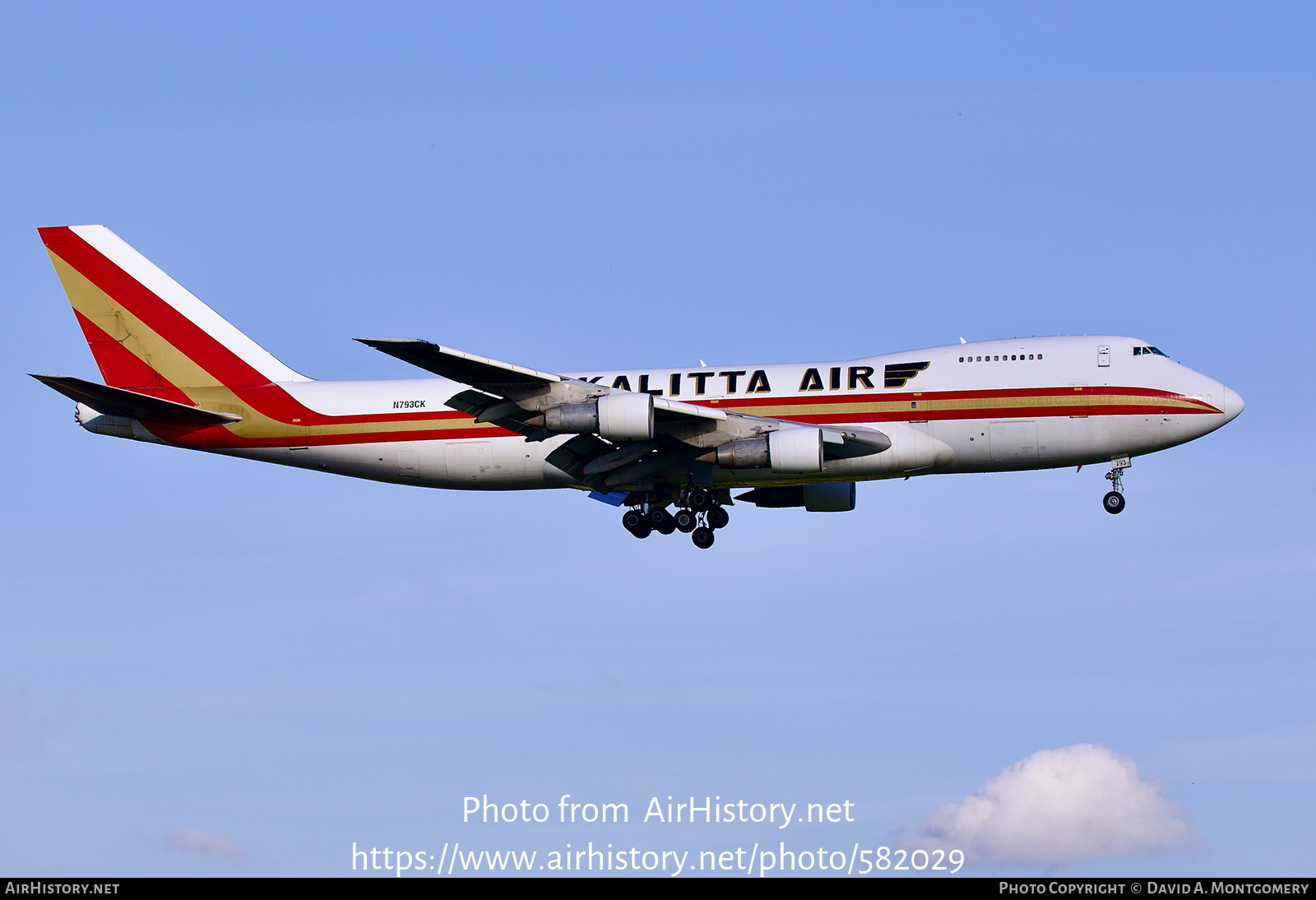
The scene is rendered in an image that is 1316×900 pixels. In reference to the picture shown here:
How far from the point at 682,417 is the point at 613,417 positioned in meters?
2.67

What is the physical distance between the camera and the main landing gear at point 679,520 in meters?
46.4

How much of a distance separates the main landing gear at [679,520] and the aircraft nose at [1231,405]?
15.4 m

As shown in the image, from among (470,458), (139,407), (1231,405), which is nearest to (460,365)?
(470,458)

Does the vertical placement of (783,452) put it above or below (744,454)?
below

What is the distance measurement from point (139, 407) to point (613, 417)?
54.2ft

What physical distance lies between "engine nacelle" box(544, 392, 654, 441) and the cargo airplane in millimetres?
52

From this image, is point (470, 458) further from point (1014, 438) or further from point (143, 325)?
point (1014, 438)

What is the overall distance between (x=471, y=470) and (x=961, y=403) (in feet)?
50.9

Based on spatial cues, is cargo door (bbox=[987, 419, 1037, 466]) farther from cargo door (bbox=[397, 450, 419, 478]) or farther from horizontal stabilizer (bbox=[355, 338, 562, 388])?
cargo door (bbox=[397, 450, 419, 478])

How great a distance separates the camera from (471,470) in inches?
1837

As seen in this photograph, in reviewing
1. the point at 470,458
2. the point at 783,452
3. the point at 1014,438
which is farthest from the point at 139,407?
the point at 1014,438

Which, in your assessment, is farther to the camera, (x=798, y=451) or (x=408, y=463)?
(x=408, y=463)

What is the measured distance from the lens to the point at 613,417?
40.8 meters
